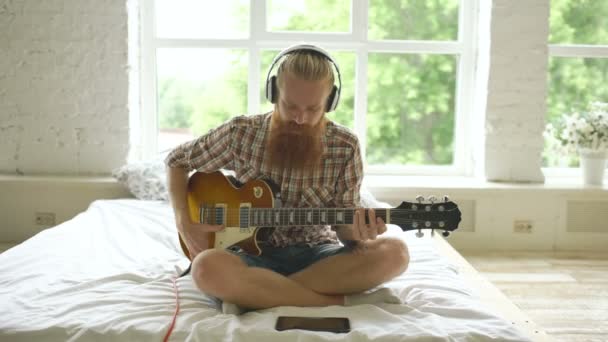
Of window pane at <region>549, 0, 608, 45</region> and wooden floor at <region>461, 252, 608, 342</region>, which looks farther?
window pane at <region>549, 0, 608, 45</region>

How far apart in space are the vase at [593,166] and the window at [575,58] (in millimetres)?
130

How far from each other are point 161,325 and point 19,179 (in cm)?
210

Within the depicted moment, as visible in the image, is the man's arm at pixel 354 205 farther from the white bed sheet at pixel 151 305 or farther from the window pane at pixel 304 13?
the window pane at pixel 304 13

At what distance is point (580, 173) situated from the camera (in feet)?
11.7

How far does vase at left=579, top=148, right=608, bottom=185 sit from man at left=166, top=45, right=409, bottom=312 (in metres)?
2.13

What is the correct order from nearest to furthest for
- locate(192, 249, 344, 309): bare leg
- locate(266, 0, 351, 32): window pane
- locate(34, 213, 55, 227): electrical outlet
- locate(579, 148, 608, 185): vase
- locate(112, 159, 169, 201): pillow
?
1. locate(192, 249, 344, 309): bare leg
2. locate(112, 159, 169, 201): pillow
3. locate(34, 213, 55, 227): electrical outlet
4. locate(579, 148, 608, 185): vase
5. locate(266, 0, 351, 32): window pane

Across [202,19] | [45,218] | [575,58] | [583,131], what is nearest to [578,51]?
[575,58]

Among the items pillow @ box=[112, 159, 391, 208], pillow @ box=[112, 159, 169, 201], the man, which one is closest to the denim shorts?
the man

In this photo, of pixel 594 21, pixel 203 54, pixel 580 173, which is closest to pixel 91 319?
pixel 203 54

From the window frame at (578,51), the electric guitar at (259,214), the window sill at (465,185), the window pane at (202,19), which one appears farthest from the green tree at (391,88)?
the electric guitar at (259,214)

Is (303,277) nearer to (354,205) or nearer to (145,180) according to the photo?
(354,205)

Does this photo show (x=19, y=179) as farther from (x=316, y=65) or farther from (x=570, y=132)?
(x=570, y=132)

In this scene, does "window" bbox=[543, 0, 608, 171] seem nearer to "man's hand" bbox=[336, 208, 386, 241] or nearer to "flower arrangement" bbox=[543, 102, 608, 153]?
"flower arrangement" bbox=[543, 102, 608, 153]

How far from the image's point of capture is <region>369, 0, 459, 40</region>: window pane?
11.5ft
